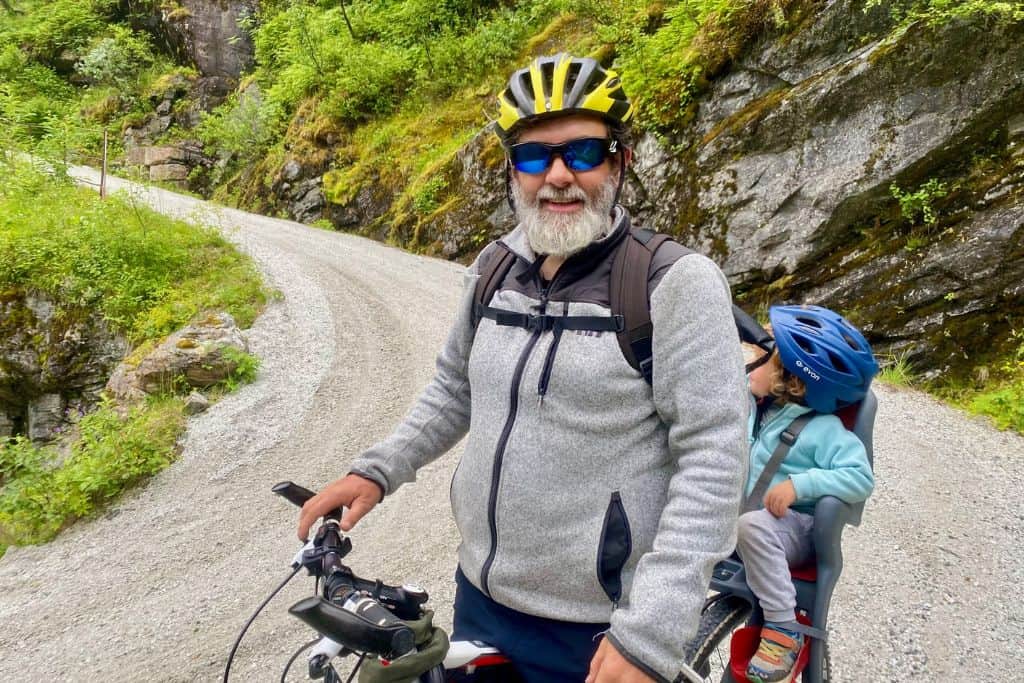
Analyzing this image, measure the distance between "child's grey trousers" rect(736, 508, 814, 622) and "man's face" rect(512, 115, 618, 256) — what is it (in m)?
1.26

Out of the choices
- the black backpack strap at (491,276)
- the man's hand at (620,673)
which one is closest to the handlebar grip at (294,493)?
the black backpack strap at (491,276)

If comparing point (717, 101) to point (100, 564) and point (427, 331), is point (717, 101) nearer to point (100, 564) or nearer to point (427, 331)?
point (427, 331)

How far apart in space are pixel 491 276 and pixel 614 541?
0.79 meters

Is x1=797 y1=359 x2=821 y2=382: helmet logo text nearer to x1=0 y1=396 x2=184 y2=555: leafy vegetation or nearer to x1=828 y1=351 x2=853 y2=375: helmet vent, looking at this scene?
x1=828 y1=351 x2=853 y2=375: helmet vent

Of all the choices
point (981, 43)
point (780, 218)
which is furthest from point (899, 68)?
point (780, 218)

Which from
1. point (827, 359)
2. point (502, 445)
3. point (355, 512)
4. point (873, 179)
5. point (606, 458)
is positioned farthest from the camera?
point (873, 179)

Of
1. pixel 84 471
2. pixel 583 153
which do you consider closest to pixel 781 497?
pixel 583 153

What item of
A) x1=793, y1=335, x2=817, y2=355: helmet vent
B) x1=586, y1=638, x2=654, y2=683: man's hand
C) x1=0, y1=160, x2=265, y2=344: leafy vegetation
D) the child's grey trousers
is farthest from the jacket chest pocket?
x1=0, y1=160, x2=265, y2=344: leafy vegetation

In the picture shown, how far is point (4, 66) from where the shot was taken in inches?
1102

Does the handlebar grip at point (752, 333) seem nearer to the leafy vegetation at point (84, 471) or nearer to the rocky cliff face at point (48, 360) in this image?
the leafy vegetation at point (84, 471)

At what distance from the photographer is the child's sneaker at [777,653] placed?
2.08 meters

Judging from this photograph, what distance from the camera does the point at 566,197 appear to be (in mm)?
1509

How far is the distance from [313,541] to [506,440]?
1.89ft

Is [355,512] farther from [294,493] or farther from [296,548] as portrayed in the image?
[296,548]
